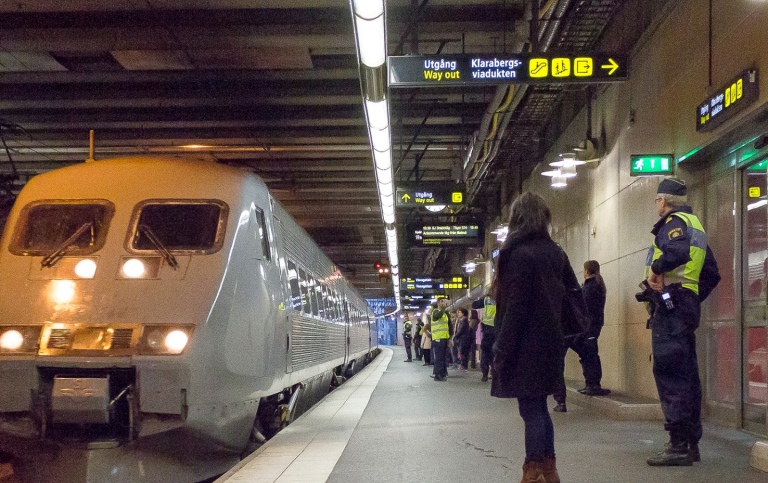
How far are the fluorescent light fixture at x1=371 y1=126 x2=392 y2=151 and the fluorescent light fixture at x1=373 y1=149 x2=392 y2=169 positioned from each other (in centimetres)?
24

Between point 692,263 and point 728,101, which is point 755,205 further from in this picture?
point 692,263

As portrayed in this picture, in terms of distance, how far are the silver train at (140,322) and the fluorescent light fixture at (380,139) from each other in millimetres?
3400

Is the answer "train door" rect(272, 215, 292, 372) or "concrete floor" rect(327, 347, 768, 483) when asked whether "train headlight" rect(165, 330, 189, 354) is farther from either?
"train door" rect(272, 215, 292, 372)

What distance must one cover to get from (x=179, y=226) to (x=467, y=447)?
3.11 metres

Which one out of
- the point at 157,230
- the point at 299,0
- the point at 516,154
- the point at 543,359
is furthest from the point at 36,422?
the point at 516,154

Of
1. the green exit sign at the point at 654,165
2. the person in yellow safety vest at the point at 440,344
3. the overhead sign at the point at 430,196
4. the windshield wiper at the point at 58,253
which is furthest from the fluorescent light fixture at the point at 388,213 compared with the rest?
the windshield wiper at the point at 58,253

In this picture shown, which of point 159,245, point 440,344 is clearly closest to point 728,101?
point 159,245

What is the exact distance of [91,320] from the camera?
6.11 meters

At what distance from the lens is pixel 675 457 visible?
5551mm

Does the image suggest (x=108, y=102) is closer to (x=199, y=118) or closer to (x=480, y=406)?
(x=199, y=118)

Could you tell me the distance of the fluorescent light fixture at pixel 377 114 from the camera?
400 inches

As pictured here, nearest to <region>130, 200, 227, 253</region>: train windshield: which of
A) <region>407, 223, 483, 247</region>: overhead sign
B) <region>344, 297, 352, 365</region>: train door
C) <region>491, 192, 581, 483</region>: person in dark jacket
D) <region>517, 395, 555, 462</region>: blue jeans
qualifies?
<region>491, 192, 581, 483</region>: person in dark jacket

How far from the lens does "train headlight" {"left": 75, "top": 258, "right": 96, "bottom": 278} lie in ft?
21.5

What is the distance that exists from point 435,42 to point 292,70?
2.54 m
